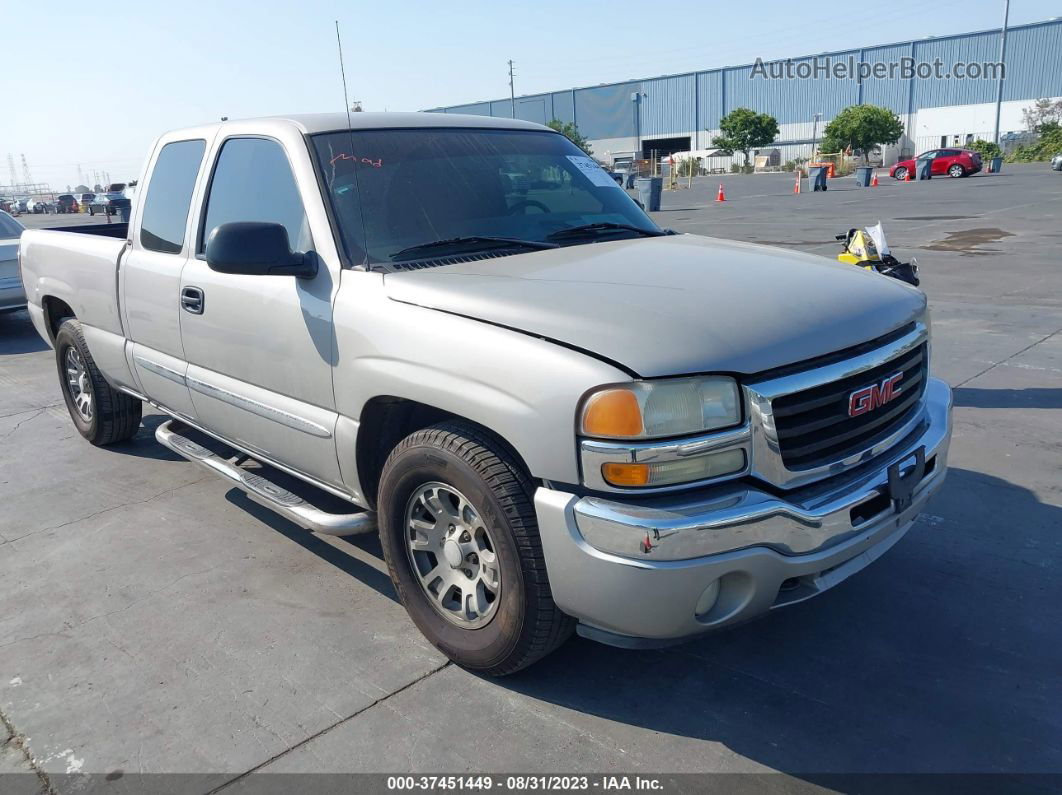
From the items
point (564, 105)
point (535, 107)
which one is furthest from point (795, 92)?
point (535, 107)

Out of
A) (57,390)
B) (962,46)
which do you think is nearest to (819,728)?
(57,390)

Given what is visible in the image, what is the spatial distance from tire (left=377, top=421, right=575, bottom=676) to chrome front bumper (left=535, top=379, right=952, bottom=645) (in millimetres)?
112

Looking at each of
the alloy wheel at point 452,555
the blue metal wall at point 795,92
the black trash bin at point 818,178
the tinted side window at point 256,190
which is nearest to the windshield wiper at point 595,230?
the tinted side window at point 256,190

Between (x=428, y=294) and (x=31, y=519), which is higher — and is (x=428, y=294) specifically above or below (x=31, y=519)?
above

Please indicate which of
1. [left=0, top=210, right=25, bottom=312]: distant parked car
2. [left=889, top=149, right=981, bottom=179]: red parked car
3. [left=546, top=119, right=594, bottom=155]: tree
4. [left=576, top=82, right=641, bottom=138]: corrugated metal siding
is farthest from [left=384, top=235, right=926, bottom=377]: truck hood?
[left=576, top=82, right=641, bottom=138]: corrugated metal siding

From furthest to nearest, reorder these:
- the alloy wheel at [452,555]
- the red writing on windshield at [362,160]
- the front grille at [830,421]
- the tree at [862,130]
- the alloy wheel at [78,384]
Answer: the tree at [862,130], the alloy wheel at [78,384], the red writing on windshield at [362,160], the alloy wheel at [452,555], the front grille at [830,421]

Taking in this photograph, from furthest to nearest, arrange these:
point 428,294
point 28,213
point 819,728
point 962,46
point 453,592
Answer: point 962,46 → point 28,213 → point 453,592 → point 428,294 → point 819,728

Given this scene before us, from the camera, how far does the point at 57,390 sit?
7715mm

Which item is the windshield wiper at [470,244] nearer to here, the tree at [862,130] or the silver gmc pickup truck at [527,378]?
the silver gmc pickup truck at [527,378]

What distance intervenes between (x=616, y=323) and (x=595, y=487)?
1.61ft

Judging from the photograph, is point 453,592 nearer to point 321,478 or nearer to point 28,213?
point 321,478

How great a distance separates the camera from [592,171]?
4.28 metres

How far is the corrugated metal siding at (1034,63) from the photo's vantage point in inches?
2581

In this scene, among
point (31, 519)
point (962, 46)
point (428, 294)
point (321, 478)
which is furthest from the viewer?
point (962, 46)
